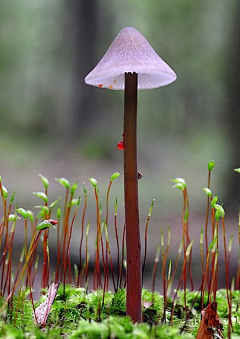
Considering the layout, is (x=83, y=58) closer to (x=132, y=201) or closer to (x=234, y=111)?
(x=234, y=111)

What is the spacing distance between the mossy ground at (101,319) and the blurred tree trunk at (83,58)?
2.78m

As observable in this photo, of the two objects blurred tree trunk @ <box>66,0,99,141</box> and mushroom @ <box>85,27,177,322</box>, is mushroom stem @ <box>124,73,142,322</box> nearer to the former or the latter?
mushroom @ <box>85,27,177,322</box>

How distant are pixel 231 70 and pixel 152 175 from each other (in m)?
1.93

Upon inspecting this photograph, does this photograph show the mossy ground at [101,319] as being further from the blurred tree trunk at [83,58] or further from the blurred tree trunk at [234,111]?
the blurred tree trunk at [83,58]

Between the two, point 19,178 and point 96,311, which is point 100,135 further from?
point 96,311

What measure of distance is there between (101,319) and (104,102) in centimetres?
378

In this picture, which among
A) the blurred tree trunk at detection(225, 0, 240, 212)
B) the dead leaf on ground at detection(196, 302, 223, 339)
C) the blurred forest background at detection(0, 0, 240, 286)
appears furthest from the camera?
the blurred forest background at detection(0, 0, 240, 286)

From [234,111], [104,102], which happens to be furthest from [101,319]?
[104,102]

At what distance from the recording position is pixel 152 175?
15.3ft

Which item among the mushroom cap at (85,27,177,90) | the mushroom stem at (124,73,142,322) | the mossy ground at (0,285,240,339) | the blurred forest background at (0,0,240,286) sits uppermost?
the blurred forest background at (0,0,240,286)

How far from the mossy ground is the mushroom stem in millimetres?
42

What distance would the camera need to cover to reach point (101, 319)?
0.82 meters

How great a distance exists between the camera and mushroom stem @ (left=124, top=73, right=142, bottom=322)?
0.74 metres

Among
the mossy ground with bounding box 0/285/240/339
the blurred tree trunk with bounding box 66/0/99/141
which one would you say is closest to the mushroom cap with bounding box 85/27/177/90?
the mossy ground with bounding box 0/285/240/339
